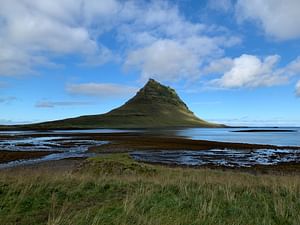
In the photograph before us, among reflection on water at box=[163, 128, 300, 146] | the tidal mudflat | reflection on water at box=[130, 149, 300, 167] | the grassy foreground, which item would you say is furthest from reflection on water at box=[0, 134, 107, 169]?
reflection on water at box=[163, 128, 300, 146]

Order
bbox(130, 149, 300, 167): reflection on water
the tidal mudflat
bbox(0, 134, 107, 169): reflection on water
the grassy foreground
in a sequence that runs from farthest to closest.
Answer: the tidal mudflat
bbox(0, 134, 107, 169): reflection on water
bbox(130, 149, 300, 167): reflection on water
the grassy foreground

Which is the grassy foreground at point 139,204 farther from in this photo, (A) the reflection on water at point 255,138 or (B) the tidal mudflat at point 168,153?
(A) the reflection on water at point 255,138

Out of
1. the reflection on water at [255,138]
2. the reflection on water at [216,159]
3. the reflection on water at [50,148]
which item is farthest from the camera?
the reflection on water at [255,138]

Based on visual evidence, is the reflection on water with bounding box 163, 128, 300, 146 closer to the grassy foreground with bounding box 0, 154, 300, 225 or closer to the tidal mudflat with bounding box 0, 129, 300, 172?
the tidal mudflat with bounding box 0, 129, 300, 172

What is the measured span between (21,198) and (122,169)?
1200cm

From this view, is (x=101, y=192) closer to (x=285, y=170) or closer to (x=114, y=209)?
(x=114, y=209)

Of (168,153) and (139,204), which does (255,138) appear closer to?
(168,153)

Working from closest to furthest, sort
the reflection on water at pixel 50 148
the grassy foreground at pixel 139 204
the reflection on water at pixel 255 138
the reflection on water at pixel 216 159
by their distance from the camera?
the grassy foreground at pixel 139 204, the reflection on water at pixel 216 159, the reflection on water at pixel 50 148, the reflection on water at pixel 255 138

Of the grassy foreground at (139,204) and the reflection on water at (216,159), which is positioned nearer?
the grassy foreground at (139,204)

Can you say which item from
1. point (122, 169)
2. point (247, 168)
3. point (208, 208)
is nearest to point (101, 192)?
point (208, 208)

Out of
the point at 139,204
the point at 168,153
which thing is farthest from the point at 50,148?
the point at 139,204

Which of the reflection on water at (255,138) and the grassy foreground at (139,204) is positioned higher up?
the reflection on water at (255,138)

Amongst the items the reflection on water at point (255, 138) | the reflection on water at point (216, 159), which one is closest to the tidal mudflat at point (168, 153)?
the reflection on water at point (216, 159)

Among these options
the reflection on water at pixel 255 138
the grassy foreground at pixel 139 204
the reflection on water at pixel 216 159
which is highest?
the reflection on water at pixel 255 138
